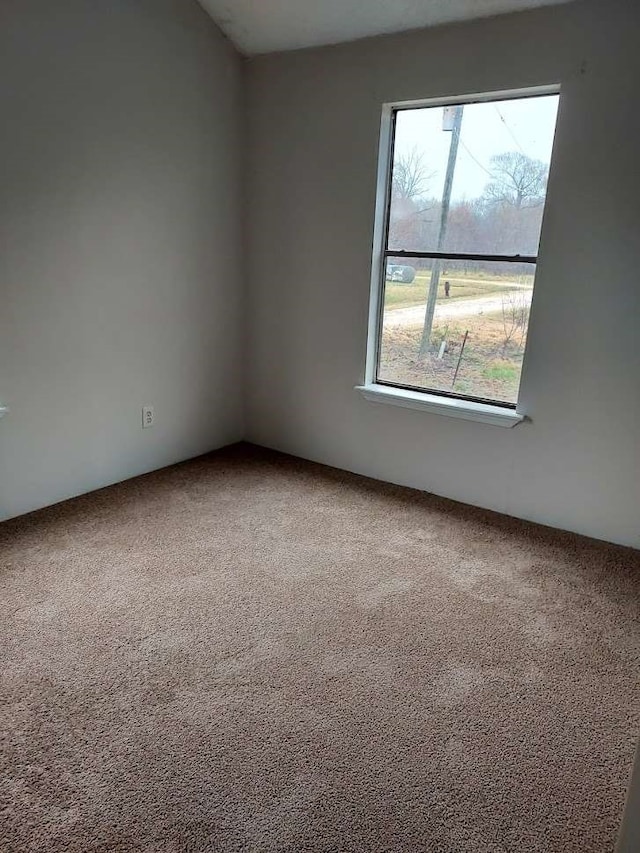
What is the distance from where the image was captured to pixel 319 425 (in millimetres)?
3580

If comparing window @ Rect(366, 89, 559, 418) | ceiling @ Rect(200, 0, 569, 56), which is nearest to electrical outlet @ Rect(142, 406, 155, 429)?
window @ Rect(366, 89, 559, 418)

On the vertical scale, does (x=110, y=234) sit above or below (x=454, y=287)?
above

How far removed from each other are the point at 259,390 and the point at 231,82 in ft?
5.76

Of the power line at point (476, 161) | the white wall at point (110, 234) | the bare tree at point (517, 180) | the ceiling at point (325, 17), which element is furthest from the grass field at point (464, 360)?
the ceiling at point (325, 17)

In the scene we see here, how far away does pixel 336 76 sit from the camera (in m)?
3.04

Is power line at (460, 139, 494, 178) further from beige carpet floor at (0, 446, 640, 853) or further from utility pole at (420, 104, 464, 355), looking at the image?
beige carpet floor at (0, 446, 640, 853)

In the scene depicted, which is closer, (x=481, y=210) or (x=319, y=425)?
(x=481, y=210)

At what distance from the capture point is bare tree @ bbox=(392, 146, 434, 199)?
2.94m

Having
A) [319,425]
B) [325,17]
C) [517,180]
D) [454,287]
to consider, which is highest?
[325,17]

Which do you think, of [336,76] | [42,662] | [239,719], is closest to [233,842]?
[239,719]

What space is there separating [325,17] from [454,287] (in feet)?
4.64

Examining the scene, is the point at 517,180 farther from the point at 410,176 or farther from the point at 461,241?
the point at 410,176

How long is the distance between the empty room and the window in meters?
0.02

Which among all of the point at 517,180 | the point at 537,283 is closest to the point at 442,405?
the point at 537,283
